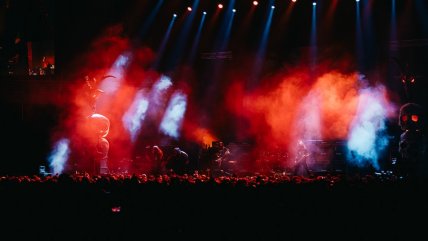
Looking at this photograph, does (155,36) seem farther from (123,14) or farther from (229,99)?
(229,99)

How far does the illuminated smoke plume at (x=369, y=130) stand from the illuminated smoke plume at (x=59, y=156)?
33.6 ft

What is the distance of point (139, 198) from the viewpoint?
5.61 m

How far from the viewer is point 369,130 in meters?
13.7

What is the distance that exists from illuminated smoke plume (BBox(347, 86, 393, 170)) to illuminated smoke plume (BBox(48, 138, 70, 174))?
10.3 meters

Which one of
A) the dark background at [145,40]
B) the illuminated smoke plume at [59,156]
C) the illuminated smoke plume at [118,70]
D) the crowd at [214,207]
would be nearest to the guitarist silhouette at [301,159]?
the dark background at [145,40]

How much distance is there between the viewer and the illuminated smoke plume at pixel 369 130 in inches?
527

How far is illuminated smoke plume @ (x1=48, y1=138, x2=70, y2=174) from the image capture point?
15211 mm

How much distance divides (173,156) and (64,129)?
17.4ft

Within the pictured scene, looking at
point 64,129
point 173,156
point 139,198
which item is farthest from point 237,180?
point 64,129

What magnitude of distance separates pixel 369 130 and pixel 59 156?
1131cm

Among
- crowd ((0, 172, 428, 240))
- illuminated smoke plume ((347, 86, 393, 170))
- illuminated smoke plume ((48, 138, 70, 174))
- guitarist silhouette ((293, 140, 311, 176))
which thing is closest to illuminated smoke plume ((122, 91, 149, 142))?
illuminated smoke plume ((48, 138, 70, 174))

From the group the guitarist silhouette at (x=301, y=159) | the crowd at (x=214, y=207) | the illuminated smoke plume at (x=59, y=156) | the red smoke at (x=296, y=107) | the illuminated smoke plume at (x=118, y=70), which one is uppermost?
the illuminated smoke plume at (x=118, y=70)

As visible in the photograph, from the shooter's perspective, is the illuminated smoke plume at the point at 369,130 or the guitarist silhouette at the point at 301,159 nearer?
the guitarist silhouette at the point at 301,159

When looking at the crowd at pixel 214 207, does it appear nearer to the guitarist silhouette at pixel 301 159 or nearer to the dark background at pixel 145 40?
the guitarist silhouette at pixel 301 159
